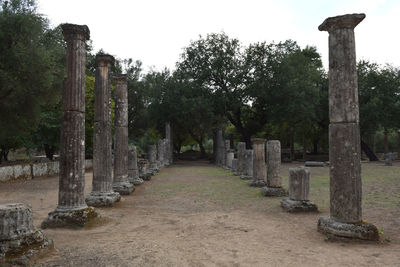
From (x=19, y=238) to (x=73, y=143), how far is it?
2.72 metres

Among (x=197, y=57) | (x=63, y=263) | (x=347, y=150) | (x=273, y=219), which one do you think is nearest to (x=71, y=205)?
(x=63, y=263)

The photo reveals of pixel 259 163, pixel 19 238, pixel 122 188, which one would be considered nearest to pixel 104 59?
pixel 122 188

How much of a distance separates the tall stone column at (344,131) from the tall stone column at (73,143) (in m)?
5.20

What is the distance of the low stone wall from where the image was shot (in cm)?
1536

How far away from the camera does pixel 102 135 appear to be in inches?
373

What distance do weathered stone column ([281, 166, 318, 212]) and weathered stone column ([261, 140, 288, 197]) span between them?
91.7 inches

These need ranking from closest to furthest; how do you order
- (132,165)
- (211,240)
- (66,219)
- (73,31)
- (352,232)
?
1. (352,232)
2. (211,240)
3. (66,219)
4. (73,31)
5. (132,165)

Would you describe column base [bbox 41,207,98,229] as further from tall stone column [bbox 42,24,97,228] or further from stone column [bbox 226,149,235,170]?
stone column [bbox 226,149,235,170]

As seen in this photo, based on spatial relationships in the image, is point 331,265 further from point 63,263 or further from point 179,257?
point 63,263

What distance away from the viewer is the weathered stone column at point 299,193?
314 inches

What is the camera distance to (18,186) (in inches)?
550

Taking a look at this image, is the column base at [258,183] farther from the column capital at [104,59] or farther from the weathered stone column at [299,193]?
the column capital at [104,59]

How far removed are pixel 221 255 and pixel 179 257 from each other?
2.15ft

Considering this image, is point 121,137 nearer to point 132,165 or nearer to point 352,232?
point 132,165
